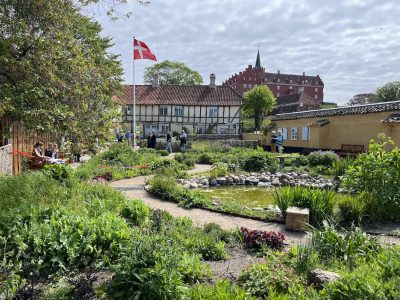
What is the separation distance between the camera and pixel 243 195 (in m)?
10.3

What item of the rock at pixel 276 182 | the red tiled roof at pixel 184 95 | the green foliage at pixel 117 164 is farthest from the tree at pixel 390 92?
the rock at pixel 276 182

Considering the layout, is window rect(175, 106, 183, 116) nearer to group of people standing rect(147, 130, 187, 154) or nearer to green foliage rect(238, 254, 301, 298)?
group of people standing rect(147, 130, 187, 154)

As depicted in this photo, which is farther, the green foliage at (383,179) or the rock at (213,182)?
the rock at (213,182)

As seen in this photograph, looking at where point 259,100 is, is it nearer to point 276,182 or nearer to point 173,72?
point 173,72

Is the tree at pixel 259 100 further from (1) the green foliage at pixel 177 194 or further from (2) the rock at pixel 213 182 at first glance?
(1) the green foliage at pixel 177 194

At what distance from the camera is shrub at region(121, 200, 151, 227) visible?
18.6ft

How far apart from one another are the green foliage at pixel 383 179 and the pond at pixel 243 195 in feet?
8.61

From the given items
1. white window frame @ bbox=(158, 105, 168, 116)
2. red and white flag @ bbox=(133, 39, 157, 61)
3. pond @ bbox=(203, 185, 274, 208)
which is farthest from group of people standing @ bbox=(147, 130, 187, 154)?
white window frame @ bbox=(158, 105, 168, 116)

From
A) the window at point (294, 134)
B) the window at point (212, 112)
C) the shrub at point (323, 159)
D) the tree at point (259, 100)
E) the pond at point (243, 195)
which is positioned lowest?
the pond at point (243, 195)

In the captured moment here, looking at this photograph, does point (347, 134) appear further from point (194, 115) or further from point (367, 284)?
point (194, 115)

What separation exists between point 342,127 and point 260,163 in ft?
28.1

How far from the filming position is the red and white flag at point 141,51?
76.9 ft

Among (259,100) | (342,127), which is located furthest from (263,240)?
(259,100)

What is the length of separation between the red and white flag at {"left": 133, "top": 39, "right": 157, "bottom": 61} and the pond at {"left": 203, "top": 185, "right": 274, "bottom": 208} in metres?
14.9
